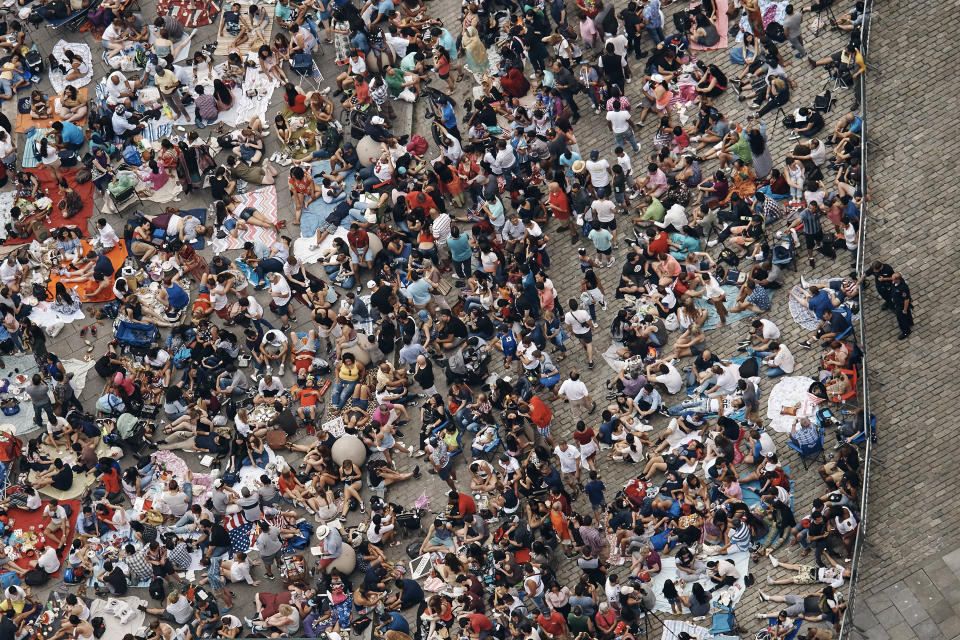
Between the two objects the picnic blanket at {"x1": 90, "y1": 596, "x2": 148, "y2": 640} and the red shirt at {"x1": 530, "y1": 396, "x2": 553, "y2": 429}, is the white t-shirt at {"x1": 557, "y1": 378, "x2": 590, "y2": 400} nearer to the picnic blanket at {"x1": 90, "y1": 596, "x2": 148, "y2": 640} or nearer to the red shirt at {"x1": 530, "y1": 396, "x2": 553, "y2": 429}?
the red shirt at {"x1": 530, "y1": 396, "x2": 553, "y2": 429}

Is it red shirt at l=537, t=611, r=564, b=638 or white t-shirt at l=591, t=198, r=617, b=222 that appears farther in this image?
white t-shirt at l=591, t=198, r=617, b=222

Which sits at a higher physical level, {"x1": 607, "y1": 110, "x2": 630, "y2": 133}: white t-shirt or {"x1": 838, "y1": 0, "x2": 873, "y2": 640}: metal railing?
{"x1": 607, "y1": 110, "x2": 630, "y2": 133}: white t-shirt

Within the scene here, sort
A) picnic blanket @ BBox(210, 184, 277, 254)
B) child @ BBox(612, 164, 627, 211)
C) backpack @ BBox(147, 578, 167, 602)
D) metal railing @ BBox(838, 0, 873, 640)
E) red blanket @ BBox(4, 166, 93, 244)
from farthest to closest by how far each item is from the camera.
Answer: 1. red blanket @ BBox(4, 166, 93, 244)
2. picnic blanket @ BBox(210, 184, 277, 254)
3. child @ BBox(612, 164, 627, 211)
4. backpack @ BBox(147, 578, 167, 602)
5. metal railing @ BBox(838, 0, 873, 640)

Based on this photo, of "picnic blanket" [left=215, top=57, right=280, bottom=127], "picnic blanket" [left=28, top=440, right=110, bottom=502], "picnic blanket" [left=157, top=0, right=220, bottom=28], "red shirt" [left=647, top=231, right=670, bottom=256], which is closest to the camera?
"red shirt" [left=647, top=231, right=670, bottom=256]

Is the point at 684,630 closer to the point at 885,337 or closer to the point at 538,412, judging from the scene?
the point at 538,412

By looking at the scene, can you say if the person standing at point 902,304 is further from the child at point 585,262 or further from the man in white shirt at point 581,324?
the child at point 585,262

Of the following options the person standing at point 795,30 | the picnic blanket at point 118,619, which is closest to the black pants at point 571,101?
→ the person standing at point 795,30

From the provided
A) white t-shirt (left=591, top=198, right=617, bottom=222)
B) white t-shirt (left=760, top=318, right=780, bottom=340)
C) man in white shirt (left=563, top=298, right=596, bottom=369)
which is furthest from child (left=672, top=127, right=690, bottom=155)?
white t-shirt (left=760, top=318, right=780, bottom=340)

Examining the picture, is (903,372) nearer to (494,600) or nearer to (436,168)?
(494,600)
